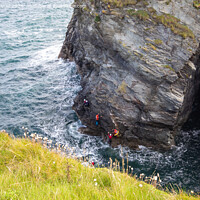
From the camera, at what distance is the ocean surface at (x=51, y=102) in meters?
19.4

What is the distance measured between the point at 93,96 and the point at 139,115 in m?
5.29

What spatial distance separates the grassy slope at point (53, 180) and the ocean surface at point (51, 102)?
1.25 meters

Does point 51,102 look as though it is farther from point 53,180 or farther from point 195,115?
point 53,180

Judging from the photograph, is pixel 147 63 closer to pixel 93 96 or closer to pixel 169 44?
pixel 169 44

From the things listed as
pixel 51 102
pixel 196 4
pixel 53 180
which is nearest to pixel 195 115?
pixel 196 4

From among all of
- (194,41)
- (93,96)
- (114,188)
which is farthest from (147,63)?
(114,188)

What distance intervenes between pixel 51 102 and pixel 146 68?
14.0m

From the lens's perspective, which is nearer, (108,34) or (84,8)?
(108,34)

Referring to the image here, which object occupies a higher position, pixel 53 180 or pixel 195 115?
pixel 53 180

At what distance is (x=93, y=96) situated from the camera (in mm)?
22766

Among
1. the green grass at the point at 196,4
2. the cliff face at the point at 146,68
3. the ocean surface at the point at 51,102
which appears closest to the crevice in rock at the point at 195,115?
the ocean surface at the point at 51,102

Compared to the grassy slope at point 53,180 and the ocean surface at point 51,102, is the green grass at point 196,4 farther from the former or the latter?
the grassy slope at point 53,180

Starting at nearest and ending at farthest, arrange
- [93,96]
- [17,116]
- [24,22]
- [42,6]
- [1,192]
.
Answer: [1,192], [93,96], [17,116], [24,22], [42,6]

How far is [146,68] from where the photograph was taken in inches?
747
